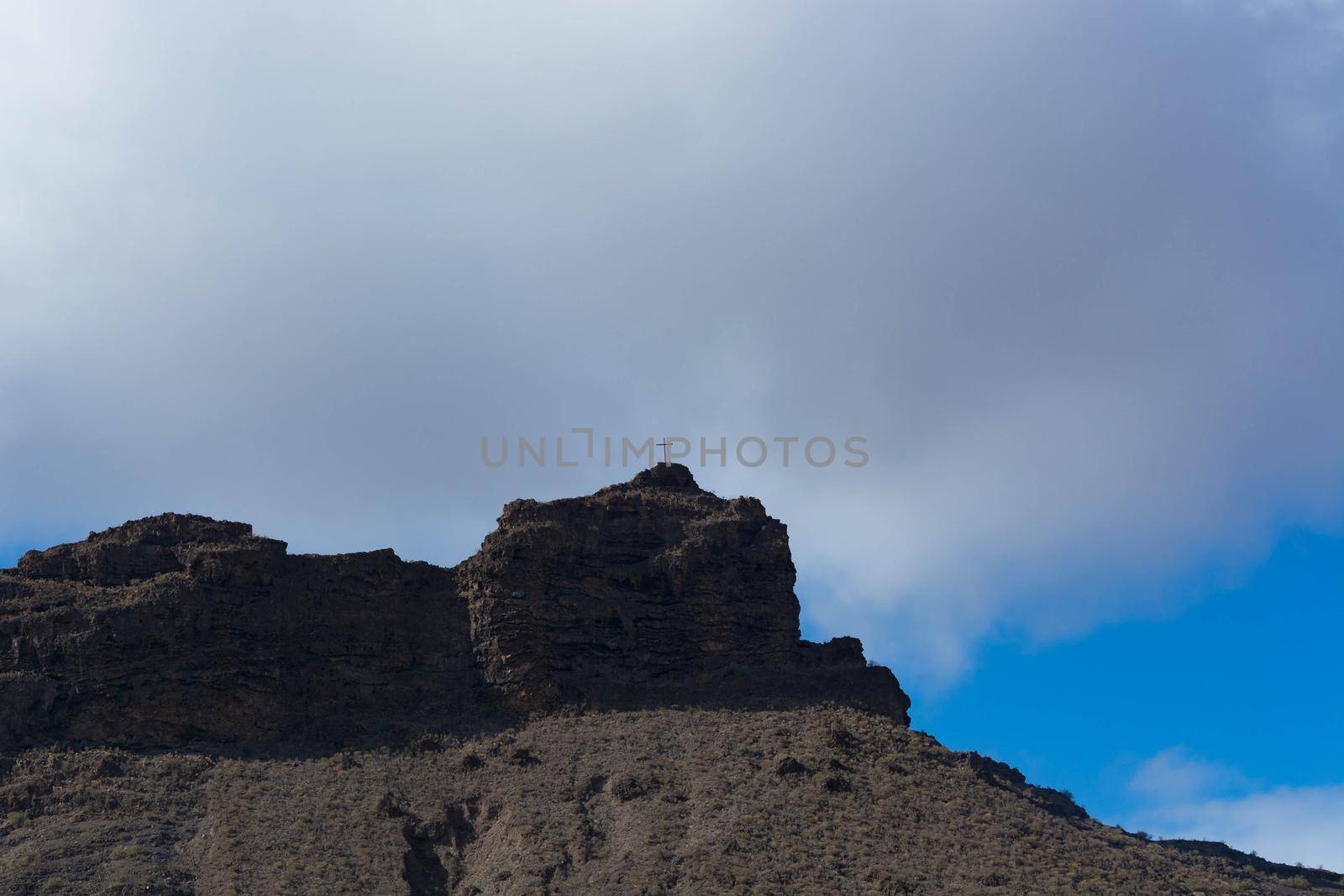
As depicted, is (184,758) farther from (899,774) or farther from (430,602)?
(899,774)

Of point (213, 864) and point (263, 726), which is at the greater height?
Answer: point (263, 726)

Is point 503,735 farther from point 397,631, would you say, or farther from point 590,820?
point 590,820

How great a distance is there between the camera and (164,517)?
66562mm

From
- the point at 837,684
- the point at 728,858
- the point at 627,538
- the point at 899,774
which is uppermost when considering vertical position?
the point at 627,538

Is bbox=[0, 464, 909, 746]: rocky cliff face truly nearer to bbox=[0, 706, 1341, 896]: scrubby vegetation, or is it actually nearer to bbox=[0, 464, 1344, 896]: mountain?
bbox=[0, 464, 1344, 896]: mountain

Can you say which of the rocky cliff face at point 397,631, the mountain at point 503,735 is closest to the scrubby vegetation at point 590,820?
the mountain at point 503,735

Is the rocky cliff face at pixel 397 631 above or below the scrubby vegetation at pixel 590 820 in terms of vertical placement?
above

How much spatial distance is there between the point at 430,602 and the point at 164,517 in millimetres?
11460

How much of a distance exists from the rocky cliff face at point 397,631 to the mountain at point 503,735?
103 mm

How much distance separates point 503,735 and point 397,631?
7370 mm

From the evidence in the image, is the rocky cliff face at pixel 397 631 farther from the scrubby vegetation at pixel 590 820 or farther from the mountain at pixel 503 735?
the scrubby vegetation at pixel 590 820

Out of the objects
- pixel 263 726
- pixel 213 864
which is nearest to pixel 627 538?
pixel 263 726

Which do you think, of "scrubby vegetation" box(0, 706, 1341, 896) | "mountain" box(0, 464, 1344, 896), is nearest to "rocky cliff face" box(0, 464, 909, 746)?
"mountain" box(0, 464, 1344, 896)

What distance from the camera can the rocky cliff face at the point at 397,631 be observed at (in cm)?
6088
